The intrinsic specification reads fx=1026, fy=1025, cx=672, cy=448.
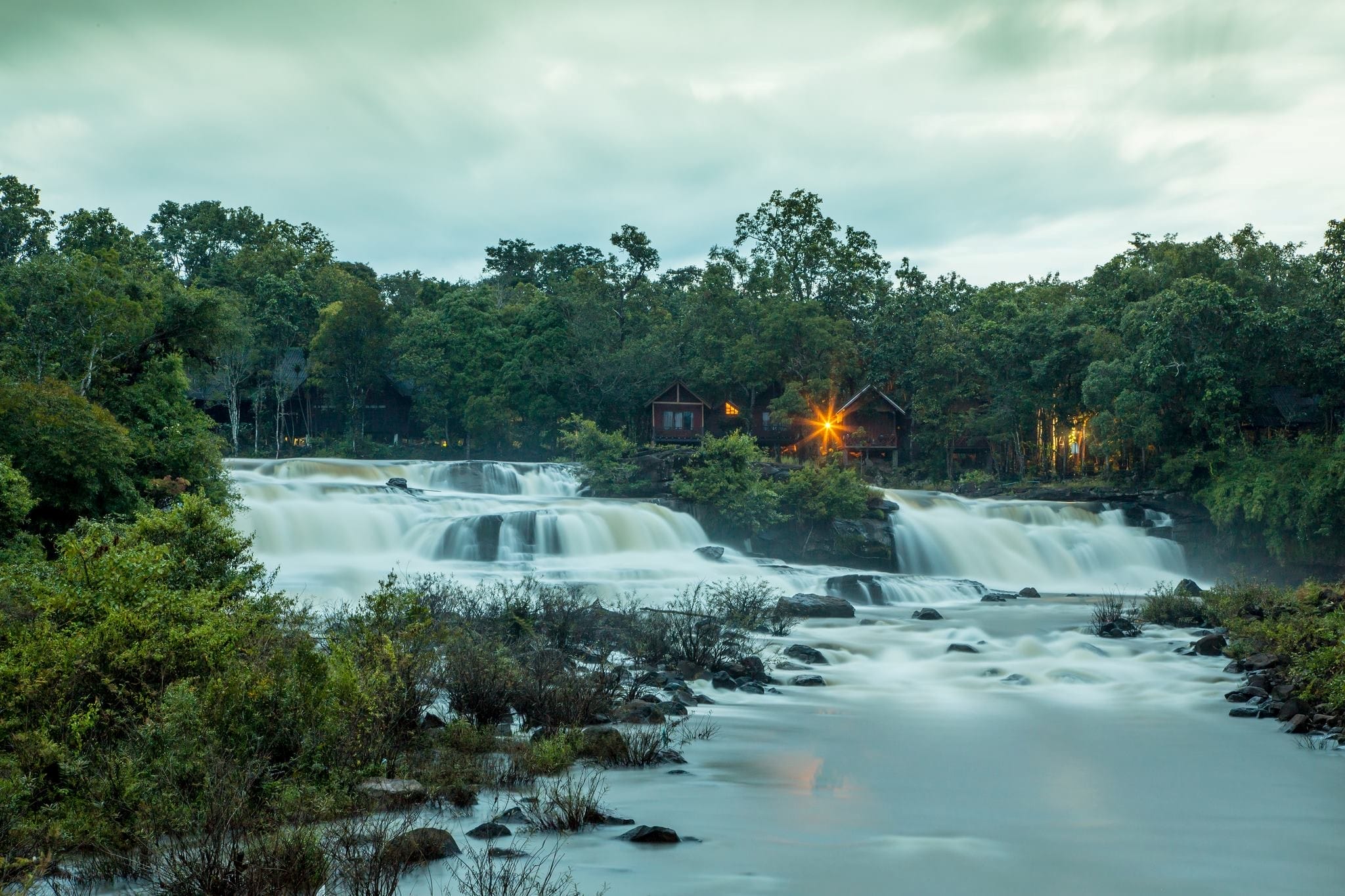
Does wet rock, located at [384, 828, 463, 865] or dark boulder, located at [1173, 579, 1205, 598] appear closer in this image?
wet rock, located at [384, 828, 463, 865]

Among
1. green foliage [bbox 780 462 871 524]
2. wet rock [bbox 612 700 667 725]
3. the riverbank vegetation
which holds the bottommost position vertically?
wet rock [bbox 612 700 667 725]

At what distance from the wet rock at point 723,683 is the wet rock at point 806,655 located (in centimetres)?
306

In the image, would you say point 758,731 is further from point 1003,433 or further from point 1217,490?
point 1003,433

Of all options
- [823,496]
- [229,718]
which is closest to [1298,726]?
[229,718]

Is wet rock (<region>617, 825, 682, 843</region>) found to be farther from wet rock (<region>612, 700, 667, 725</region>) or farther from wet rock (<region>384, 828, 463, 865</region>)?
wet rock (<region>612, 700, 667, 725</region>)

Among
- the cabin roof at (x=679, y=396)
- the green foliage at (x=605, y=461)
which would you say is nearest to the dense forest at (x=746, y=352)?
the cabin roof at (x=679, y=396)

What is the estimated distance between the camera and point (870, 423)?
5341 centimetres

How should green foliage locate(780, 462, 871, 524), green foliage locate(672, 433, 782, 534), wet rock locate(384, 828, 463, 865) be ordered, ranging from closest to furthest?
wet rock locate(384, 828, 463, 865)
green foliage locate(672, 433, 782, 534)
green foliage locate(780, 462, 871, 524)

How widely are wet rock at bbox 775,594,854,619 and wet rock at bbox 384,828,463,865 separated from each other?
1536 cm

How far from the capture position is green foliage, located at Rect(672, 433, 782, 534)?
33.6 m

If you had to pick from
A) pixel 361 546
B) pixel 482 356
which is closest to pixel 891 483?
pixel 482 356

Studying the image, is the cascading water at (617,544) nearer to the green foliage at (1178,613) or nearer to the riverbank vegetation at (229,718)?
the green foliage at (1178,613)

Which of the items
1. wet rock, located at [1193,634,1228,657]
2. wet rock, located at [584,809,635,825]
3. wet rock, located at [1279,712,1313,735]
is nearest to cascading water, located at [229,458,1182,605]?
wet rock, located at [1193,634,1228,657]

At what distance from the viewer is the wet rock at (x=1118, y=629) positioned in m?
19.7
